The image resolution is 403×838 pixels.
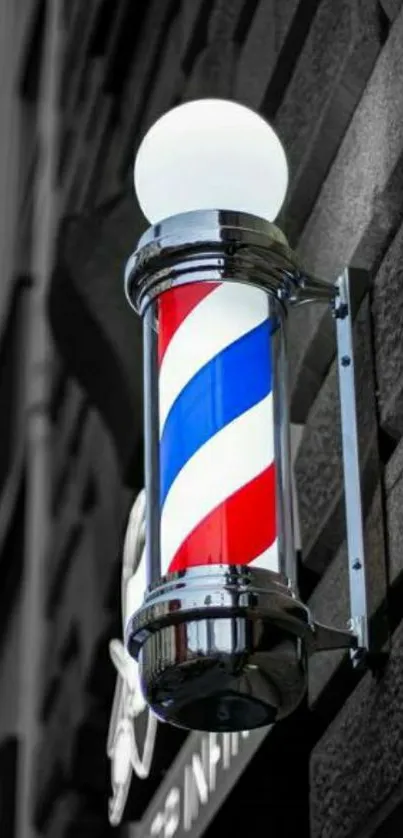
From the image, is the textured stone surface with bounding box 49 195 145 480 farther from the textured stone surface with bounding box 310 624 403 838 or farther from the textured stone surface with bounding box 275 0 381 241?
the textured stone surface with bounding box 310 624 403 838

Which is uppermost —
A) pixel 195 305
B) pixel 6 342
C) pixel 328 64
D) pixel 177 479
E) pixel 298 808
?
pixel 6 342

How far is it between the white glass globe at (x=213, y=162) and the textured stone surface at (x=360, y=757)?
61 centimetres

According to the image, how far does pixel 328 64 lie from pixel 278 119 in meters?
0.34

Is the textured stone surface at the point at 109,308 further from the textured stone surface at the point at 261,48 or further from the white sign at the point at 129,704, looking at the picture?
the textured stone surface at the point at 261,48

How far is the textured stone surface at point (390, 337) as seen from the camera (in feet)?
9.75

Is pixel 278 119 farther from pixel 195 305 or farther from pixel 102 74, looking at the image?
→ pixel 102 74

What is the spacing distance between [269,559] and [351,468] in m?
0.38

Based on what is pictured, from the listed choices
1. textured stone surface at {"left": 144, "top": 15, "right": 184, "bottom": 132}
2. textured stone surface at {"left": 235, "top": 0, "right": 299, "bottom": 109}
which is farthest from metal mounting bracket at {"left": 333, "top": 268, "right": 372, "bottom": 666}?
textured stone surface at {"left": 144, "top": 15, "right": 184, "bottom": 132}

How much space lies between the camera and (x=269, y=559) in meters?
2.71

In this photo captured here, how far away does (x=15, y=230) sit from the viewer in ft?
31.0

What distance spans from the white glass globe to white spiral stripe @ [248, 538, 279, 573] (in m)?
0.48

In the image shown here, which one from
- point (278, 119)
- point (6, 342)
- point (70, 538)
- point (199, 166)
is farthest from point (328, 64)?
point (6, 342)

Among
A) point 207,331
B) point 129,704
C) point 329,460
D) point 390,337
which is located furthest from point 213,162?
point 129,704

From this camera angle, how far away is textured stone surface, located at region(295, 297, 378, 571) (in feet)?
10.1
